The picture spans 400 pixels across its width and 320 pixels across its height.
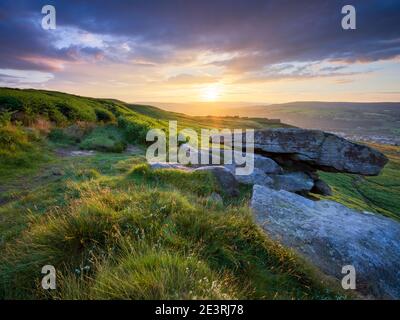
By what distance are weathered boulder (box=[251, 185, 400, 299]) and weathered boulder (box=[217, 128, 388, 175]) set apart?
8.35 meters

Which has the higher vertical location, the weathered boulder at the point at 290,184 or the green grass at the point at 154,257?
the green grass at the point at 154,257

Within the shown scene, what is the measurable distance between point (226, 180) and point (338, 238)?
15.5 feet

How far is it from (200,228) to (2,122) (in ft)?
54.0

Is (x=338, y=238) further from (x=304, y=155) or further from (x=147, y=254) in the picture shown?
(x=304, y=155)

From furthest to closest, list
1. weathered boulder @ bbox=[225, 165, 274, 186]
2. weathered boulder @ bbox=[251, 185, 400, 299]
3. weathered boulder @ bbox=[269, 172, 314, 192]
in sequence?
weathered boulder @ bbox=[269, 172, 314, 192] < weathered boulder @ bbox=[225, 165, 274, 186] < weathered boulder @ bbox=[251, 185, 400, 299]

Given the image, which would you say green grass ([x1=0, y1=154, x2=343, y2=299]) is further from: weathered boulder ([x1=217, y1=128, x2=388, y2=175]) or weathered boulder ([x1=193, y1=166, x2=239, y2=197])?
weathered boulder ([x1=217, y1=128, x2=388, y2=175])

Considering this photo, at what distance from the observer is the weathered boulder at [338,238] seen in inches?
214

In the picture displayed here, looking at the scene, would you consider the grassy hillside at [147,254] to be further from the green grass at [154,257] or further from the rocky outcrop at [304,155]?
the rocky outcrop at [304,155]

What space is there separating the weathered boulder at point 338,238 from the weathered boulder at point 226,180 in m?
1.92

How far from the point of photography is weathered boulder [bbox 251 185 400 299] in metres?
5.43

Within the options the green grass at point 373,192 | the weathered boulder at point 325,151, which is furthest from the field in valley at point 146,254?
the green grass at point 373,192

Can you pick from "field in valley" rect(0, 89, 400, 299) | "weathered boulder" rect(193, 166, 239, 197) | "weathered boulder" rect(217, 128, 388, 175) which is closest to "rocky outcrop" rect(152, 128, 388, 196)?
"weathered boulder" rect(217, 128, 388, 175)

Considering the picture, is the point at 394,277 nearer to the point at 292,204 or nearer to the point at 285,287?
the point at 292,204

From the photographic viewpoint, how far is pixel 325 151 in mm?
15664
